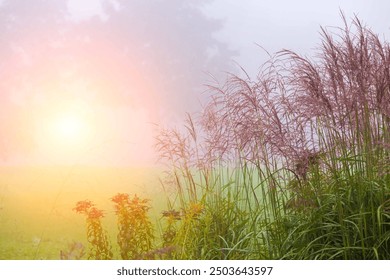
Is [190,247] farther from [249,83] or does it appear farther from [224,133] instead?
[249,83]

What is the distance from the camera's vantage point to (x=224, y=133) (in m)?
3.88

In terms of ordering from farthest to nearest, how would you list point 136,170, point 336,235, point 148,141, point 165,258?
point 136,170, point 148,141, point 165,258, point 336,235

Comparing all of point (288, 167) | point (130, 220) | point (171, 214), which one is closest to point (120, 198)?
point (130, 220)

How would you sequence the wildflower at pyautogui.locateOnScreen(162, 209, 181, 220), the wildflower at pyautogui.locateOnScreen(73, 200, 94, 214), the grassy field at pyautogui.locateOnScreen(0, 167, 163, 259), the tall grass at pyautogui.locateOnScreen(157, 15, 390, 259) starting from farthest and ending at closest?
the grassy field at pyautogui.locateOnScreen(0, 167, 163, 259), the wildflower at pyautogui.locateOnScreen(162, 209, 181, 220), the wildflower at pyautogui.locateOnScreen(73, 200, 94, 214), the tall grass at pyautogui.locateOnScreen(157, 15, 390, 259)

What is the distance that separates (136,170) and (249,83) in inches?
50.1

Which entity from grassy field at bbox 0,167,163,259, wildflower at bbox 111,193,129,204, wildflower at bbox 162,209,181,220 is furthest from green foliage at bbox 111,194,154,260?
grassy field at bbox 0,167,163,259

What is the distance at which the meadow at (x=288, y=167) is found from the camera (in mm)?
3242

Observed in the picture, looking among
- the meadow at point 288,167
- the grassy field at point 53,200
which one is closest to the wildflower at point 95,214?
the meadow at point 288,167

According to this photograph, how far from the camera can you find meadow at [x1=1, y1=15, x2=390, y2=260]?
3242 mm

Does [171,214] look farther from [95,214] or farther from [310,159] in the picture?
[310,159]

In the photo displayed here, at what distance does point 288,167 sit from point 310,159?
15 cm

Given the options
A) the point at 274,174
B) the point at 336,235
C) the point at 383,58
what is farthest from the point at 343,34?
the point at 336,235

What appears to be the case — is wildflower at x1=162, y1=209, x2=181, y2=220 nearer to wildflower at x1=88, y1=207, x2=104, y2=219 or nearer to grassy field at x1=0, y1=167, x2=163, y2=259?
wildflower at x1=88, y1=207, x2=104, y2=219

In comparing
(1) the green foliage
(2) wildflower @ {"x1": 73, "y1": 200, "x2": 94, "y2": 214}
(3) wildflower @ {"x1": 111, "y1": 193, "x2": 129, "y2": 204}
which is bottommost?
(1) the green foliage
